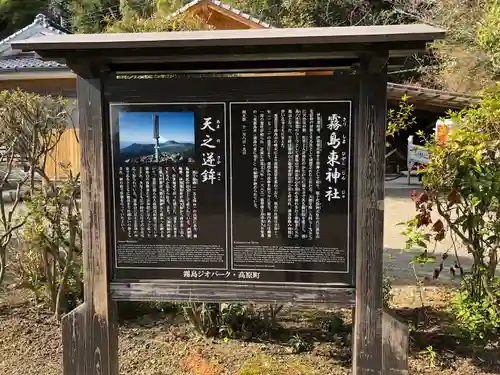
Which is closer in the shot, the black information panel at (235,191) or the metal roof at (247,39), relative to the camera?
the metal roof at (247,39)

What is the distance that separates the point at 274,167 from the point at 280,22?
1720cm

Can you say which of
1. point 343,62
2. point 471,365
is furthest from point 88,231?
point 471,365

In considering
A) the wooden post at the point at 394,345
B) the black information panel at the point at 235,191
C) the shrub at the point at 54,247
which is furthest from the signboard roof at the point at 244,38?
the shrub at the point at 54,247

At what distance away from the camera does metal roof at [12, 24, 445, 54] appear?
2.63 m

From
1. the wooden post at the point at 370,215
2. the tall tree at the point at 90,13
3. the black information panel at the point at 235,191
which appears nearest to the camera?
the wooden post at the point at 370,215

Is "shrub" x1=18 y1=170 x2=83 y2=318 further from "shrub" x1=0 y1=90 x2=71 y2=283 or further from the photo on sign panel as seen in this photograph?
the photo on sign panel

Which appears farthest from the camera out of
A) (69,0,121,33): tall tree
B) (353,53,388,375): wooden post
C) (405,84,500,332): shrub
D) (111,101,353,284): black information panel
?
(69,0,121,33): tall tree

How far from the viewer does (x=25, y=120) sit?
14.6 feet

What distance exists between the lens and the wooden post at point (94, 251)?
315 cm

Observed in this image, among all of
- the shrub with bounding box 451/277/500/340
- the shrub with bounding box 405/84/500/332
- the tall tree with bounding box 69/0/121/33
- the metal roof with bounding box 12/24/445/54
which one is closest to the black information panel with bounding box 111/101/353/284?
the metal roof with bounding box 12/24/445/54

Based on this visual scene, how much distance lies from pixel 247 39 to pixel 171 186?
1029 millimetres

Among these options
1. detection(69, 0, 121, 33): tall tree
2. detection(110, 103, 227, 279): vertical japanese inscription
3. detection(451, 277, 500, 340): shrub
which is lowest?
detection(451, 277, 500, 340): shrub

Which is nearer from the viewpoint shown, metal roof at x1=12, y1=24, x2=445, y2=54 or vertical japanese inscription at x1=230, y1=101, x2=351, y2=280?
metal roof at x1=12, y1=24, x2=445, y2=54

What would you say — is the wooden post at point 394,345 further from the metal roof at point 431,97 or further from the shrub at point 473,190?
the metal roof at point 431,97
